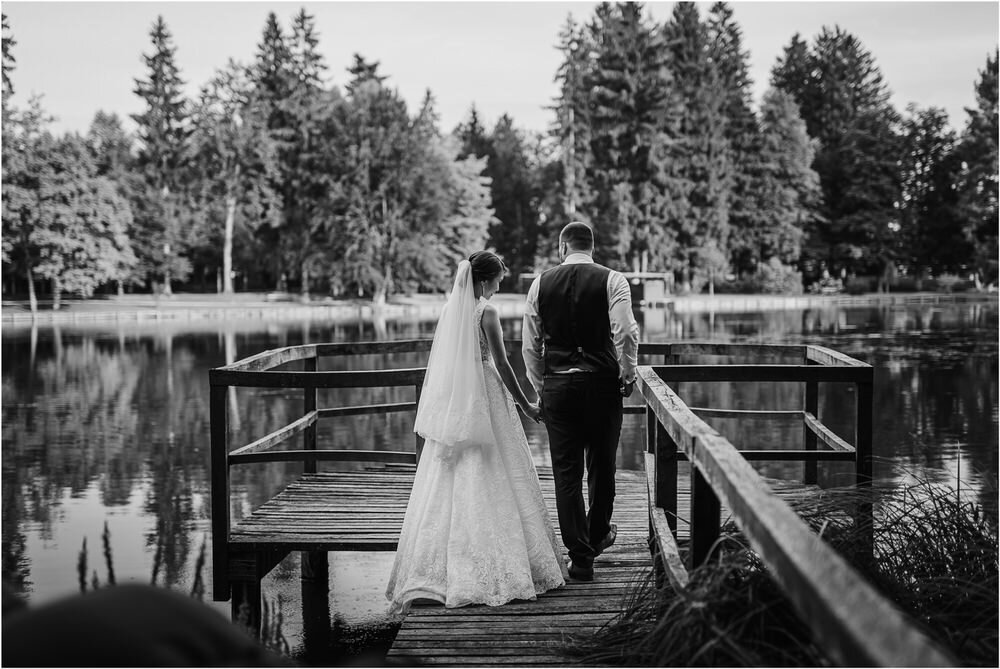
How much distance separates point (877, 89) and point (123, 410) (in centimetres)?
7539

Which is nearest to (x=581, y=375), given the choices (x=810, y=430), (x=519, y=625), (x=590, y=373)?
(x=590, y=373)

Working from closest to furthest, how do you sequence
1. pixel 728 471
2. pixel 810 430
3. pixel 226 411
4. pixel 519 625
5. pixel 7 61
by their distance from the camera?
pixel 728 471, pixel 519 625, pixel 226 411, pixel 810 430, pixel 7 61

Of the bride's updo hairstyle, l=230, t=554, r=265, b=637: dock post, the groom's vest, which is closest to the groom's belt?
the groom's vest

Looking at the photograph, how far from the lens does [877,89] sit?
8075cm

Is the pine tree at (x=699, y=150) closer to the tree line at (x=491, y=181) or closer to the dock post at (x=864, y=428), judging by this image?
the tree line at (x=491, y=181)

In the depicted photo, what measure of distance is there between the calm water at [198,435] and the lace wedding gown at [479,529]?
156cm

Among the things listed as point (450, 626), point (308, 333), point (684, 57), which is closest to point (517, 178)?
point (684, 57)

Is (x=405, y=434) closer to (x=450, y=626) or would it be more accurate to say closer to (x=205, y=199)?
(x=450, y=626)

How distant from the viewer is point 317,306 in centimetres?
5334

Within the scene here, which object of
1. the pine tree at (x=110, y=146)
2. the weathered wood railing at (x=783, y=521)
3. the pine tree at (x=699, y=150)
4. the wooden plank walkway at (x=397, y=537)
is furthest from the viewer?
the pine tree at (x=699, y=150)

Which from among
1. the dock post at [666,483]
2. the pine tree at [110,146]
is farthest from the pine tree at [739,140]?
the dock post at [666,483]

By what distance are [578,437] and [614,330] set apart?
583 mm

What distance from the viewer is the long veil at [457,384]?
4.99 meters

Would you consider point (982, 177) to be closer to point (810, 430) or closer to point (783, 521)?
point (810, 430)
